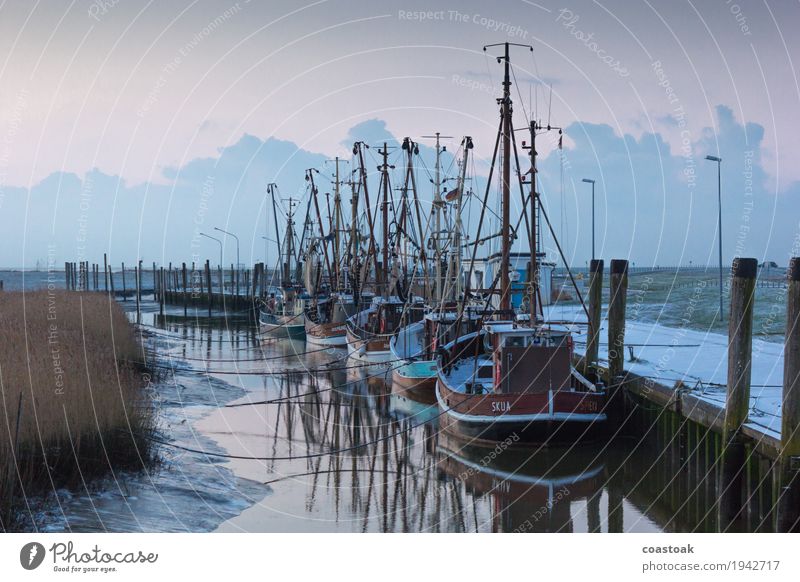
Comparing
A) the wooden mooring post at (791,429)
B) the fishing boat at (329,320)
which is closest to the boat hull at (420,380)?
the fishing boat at (329,320)

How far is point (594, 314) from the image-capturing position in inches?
957

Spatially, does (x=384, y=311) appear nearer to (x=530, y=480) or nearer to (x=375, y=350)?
(x=375, y=350)

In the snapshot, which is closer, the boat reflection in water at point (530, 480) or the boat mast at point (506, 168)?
the boat reflection in water at point (530, 480)

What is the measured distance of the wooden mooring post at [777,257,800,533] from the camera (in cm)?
1193

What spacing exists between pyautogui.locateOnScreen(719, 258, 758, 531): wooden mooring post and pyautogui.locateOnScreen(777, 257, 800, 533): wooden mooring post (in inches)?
63.6

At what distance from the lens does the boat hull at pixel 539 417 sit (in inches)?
774

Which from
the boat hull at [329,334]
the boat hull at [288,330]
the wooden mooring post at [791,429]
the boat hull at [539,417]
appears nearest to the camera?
the wooden mooring post at [791,429]

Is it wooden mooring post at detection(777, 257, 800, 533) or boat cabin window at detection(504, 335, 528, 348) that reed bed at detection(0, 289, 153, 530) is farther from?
wooden mooring post at detection(777, 257, 800, 533)

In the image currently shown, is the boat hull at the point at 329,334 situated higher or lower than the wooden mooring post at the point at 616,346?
lower

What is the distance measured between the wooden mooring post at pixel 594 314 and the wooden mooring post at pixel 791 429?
11.3 metres

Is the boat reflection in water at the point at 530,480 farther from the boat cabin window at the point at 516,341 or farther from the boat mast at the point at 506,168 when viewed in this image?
the boat mast at the point at 506,168

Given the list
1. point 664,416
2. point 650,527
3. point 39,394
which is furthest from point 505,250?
point 39,394

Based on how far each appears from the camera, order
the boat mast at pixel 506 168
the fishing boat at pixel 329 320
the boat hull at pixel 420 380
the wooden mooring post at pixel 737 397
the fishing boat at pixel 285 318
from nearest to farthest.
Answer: the wooden mooring post at pixel 737 397
the boat mast at pixel 506 168
the boat hull at pixel 420 380
the fishing boat at pixel 329 320
the fishing boat at pixel 285 318

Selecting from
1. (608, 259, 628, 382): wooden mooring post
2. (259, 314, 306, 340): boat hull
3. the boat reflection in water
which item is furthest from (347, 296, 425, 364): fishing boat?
the boat reflection in water
